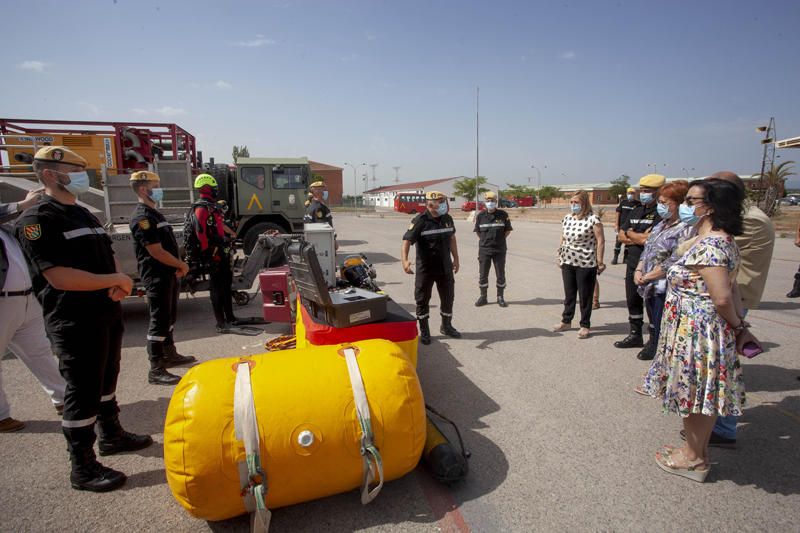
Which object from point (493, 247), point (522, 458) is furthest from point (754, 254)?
point (493, 247)

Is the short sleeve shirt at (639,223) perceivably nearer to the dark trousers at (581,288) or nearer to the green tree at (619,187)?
the dark trousers at (581,288)

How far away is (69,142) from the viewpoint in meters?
8.65

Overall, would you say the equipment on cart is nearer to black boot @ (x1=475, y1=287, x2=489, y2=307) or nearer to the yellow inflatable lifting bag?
the yellow inflatable lifting bag

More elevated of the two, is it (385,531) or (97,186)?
(97,186)

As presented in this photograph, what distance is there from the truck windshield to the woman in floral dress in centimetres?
992

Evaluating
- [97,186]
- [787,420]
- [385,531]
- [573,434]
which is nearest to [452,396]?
[573,434]

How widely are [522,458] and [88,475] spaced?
8.76ft

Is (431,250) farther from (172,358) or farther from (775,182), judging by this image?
(775,182)

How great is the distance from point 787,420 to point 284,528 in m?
3.72

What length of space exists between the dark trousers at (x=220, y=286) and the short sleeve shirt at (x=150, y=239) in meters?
1.21

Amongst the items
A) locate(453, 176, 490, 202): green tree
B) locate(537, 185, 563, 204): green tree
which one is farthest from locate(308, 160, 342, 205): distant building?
locate(537, 185, 563, 204): green tree

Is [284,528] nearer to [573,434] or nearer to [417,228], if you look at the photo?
[573,434]

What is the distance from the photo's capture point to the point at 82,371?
252cm

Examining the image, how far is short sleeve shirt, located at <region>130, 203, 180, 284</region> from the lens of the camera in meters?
3.87
